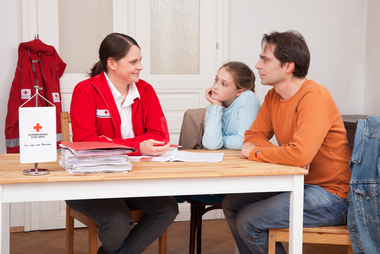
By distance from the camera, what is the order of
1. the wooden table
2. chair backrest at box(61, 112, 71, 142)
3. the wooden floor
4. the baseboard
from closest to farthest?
1. the wooden table
2. chair backrest at box(61, 112, 71, 142)
3. the wooden floor
4. the baseboard

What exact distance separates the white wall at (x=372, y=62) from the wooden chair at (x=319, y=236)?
7.32 feet

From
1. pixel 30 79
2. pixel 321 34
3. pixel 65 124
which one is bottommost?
pixel 65 124

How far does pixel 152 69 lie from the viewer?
10.6ft

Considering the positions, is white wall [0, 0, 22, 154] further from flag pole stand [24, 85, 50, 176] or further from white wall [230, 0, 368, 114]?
flag pole stand [24, 85, 50, 176]

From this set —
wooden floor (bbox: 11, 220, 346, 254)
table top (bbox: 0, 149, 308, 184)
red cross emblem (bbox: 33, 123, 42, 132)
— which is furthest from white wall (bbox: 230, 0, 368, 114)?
red cross emblem (bbox: 33, 123, 42, 132)

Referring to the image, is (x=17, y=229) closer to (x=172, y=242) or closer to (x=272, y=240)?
(x=172, y=242)

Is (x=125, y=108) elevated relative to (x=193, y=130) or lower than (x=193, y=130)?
elevated

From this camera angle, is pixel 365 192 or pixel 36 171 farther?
pixel 365 192

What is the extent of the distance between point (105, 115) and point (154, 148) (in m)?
0.39

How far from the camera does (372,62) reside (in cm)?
348

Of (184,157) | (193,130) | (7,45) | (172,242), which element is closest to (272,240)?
(184,157)

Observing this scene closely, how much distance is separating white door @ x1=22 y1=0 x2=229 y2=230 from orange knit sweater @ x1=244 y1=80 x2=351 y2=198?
1.55 meters

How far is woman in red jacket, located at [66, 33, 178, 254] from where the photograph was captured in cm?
171

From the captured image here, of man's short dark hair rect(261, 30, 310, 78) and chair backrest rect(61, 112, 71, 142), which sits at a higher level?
man's short dark hair rect(261, 30, 310, 78)
